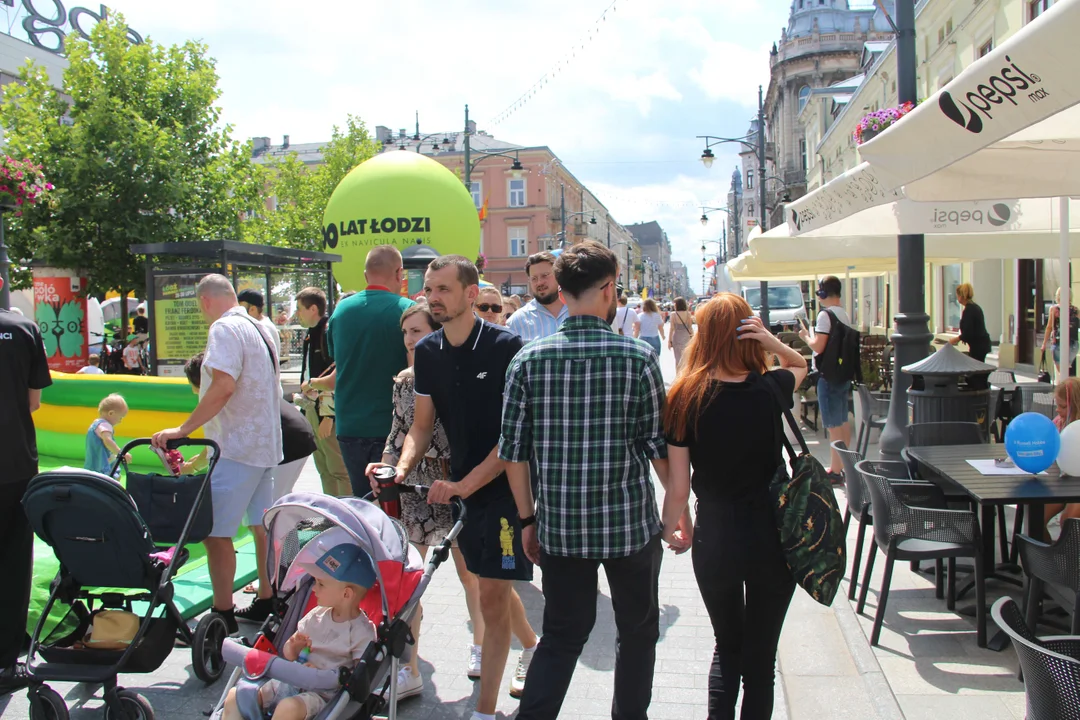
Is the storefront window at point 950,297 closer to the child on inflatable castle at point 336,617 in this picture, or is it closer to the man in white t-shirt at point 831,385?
the man in white t-shirt at point 831,385

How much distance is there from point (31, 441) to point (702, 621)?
3.87 metres

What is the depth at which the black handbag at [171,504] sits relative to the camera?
412 cm

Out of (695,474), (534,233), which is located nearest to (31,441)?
(695,474)

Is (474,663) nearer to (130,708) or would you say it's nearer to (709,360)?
(130,708)

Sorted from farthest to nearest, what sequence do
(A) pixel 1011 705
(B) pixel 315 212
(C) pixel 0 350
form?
(B) pixel 315 212
(C) pixel 0 350
(A) pixel 1011 705

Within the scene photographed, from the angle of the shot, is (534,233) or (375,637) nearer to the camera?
(375,637)

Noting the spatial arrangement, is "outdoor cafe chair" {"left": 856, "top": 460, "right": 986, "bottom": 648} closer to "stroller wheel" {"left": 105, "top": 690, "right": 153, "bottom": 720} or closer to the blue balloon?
the blue balloon

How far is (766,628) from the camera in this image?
3.08m

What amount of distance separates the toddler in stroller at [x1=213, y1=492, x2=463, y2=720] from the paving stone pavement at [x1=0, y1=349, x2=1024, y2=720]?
0.84 meters

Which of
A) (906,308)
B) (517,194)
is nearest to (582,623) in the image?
(906,308)

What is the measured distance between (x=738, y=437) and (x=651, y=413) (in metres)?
0.33

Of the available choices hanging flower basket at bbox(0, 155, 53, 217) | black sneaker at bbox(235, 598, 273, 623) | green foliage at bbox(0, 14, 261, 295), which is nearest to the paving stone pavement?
black sneaker at bbox(235, 598, 273, 623)

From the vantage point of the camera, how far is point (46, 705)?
3508mm

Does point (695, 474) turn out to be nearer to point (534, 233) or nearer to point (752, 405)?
point (752, 405)
